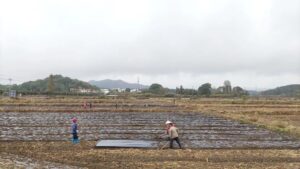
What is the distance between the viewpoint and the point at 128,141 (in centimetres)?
1903

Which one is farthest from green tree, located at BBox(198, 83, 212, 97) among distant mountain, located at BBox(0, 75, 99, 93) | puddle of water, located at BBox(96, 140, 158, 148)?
puddle of water, located at BBox(96, 140, 158, 148)

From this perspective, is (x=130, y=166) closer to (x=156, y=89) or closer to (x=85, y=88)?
(x=156, y=89)

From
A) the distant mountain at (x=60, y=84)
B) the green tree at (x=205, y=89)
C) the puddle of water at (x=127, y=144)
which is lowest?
the puddle of water at (x=127, y=144)

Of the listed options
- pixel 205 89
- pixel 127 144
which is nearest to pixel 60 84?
pixel 205 89

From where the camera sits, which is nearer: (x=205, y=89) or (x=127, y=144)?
(x=127, y=144)

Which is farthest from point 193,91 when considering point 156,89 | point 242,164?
point 242,164

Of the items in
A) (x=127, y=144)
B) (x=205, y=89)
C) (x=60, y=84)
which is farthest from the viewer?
(x=60, y=84)

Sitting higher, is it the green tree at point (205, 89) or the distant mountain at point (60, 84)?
the distant mountain at point (60, 84)

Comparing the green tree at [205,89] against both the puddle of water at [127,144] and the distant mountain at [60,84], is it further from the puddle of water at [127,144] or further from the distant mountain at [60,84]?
the puddle of water at [127,144]

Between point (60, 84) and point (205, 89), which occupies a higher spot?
point (60, 84)

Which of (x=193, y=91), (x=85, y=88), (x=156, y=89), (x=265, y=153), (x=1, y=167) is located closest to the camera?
(x=1, y=167)

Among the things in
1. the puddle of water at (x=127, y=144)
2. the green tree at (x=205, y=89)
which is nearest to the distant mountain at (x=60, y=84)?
the green tree at (x=205, y=89)

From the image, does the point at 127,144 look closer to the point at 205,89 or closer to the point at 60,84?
the point at 205,89

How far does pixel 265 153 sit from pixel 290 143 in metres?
4.28
